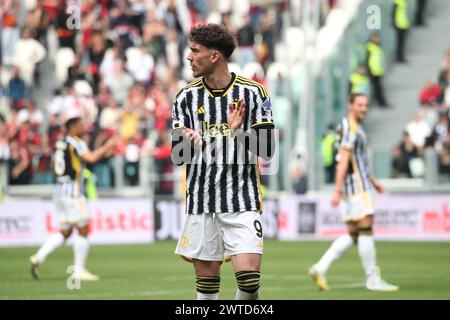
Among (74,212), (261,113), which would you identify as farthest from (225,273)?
(261,113)

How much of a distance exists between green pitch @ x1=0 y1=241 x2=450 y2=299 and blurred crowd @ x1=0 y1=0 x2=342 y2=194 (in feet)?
14.0

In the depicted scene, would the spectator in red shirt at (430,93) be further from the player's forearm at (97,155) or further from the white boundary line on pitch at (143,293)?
the white boundary line on pitch at (143,293)

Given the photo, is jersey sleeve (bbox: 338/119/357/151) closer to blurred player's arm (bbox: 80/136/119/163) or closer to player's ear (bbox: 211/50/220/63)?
blurred player's arm (bbox: 80/136/119/163)

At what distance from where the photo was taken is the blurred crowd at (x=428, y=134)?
959 inches

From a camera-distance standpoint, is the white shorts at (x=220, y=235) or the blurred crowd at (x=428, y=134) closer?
the white shorts at (x=220, y=235)

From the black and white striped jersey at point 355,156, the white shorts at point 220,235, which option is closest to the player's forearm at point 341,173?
the black and white striped jersey at point 355,156

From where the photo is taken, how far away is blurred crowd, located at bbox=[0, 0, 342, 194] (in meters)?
27.5

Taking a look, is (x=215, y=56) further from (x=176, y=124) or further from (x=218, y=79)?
(x=176, y=124)

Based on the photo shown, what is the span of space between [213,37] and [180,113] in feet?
2.01

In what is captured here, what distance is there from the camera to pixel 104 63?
29.9m

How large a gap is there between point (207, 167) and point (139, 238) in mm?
16625

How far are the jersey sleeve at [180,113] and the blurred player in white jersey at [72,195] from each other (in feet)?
25.2

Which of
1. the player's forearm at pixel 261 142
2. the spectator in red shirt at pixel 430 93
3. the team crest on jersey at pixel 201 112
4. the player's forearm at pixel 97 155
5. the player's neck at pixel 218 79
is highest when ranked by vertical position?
the spectator in red shirt at pixel 430 93
